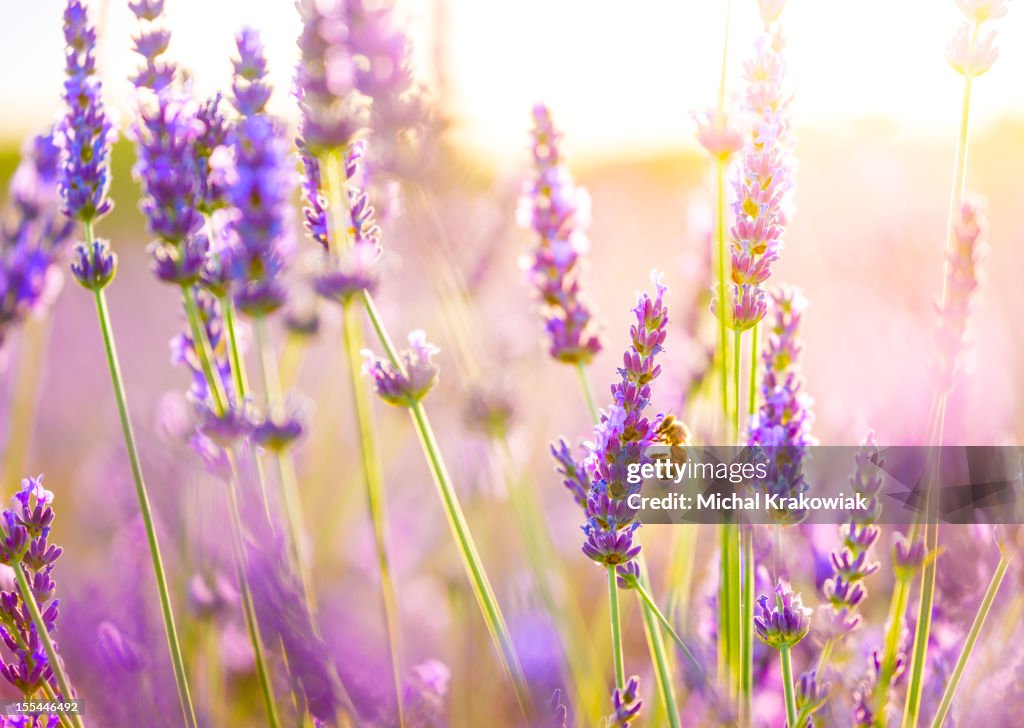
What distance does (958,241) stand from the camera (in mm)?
1004

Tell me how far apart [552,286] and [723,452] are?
0.42 meters

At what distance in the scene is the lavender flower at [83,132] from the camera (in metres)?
1.12

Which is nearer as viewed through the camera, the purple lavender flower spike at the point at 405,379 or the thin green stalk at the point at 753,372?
the thin green stalk at the point at 753,372

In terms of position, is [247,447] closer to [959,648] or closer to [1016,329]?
[959,648]

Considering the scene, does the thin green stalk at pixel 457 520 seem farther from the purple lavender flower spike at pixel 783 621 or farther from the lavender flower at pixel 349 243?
the purple lavender flower spike at pixel 783 621

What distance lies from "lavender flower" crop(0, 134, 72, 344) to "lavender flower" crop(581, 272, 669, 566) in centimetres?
111

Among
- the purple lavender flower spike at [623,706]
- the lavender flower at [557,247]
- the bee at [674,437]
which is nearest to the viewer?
the purple lavender flower spike at [623,706]

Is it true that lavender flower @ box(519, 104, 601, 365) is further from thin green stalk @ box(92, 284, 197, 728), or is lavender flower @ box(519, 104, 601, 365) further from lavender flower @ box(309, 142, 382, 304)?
thin green stalk @ box(92, 284, 197, 728)

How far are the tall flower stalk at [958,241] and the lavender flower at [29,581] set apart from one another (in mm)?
1026

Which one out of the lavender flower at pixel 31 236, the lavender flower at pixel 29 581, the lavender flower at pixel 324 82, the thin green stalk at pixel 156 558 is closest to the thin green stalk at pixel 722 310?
the lavender flower at pixel 324 82

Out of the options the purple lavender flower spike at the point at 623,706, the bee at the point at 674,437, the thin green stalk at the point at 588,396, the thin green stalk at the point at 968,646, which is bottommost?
the purple lavender flower spike at the point at 623,706

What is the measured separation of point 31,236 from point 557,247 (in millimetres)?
1088

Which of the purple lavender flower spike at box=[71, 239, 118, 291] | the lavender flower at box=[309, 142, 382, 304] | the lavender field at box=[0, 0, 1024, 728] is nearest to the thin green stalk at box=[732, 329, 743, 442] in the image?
the lavender field at box=[0, 0, 1024, 728]

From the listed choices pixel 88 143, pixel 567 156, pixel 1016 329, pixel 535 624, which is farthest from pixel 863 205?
pixel 88 143
